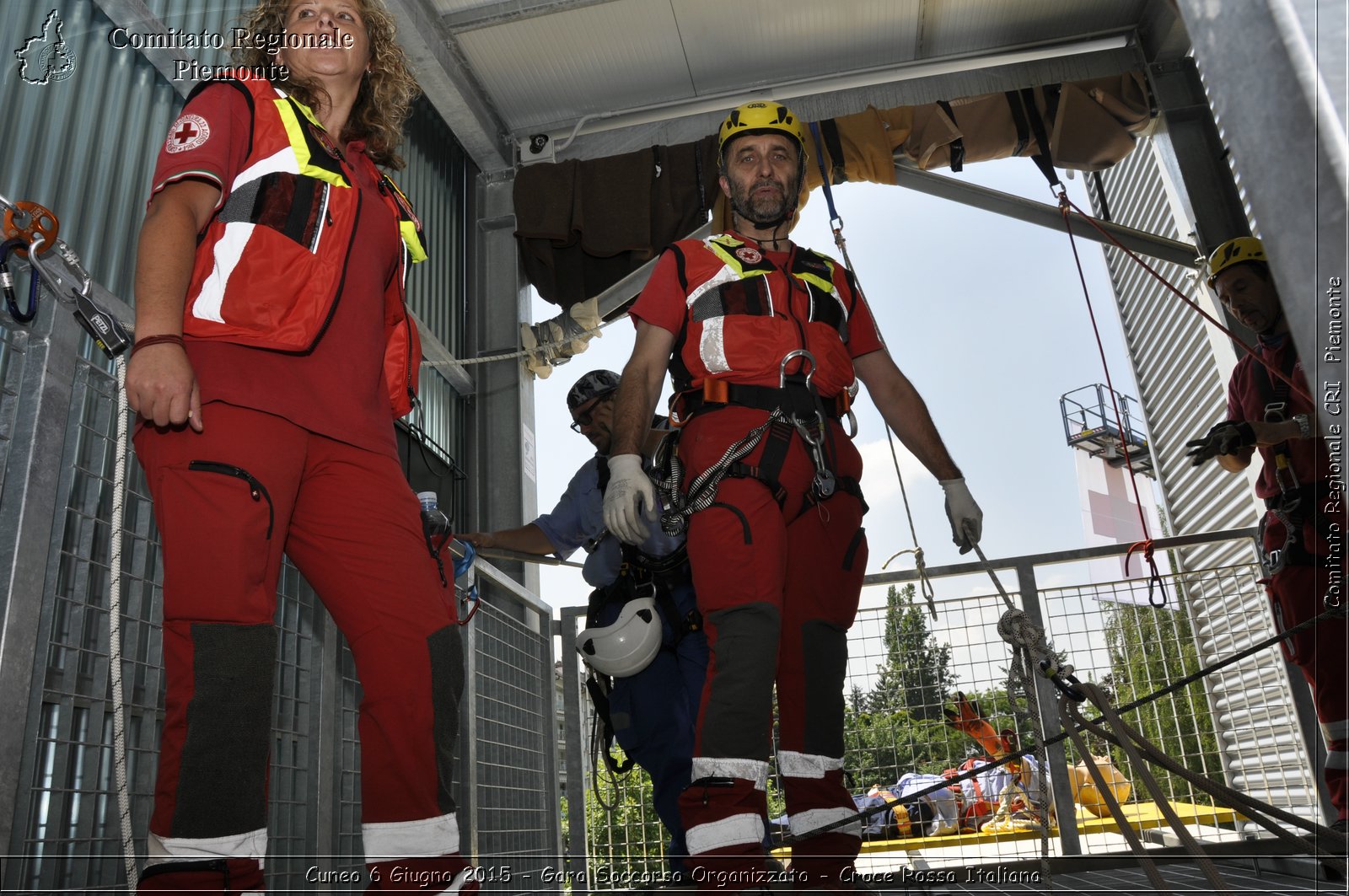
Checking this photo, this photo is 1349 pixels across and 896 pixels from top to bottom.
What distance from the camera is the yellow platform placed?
4062 millimetres

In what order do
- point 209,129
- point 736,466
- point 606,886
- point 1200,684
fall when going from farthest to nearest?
point 1200,684, point 606,886, point 736,466, point 209,129

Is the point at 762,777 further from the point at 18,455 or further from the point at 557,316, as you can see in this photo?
the point at 557,316

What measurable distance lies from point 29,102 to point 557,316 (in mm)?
3118

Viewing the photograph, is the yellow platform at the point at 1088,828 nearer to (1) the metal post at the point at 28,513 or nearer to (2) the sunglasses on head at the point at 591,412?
(2) the sunglasses on head at the point at 591,412

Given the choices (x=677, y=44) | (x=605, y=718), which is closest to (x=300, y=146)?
(x=605, y=718)

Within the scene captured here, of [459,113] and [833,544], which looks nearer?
[833,544]

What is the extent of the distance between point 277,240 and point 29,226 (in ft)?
1.90

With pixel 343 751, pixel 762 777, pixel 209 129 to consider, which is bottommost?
pixel 762 777

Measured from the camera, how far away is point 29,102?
9.96ft

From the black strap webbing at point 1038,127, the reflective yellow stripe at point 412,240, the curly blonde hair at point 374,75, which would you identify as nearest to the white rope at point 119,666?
the reflective yellow stripe at point 412,240

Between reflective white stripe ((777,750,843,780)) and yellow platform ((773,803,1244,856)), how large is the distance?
1.71 metres

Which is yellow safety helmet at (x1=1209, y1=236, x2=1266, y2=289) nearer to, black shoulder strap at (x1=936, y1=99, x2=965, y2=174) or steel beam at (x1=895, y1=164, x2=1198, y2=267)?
steel beam at (x1=895, y1=164, x2=1198, y2=267)

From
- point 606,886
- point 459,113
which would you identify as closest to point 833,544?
point 606,886

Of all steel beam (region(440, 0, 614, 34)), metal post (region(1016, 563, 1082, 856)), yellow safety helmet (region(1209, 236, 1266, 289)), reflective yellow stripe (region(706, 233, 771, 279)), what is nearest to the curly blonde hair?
reflective yellow stripe (region(706, 233, 771, 279))
